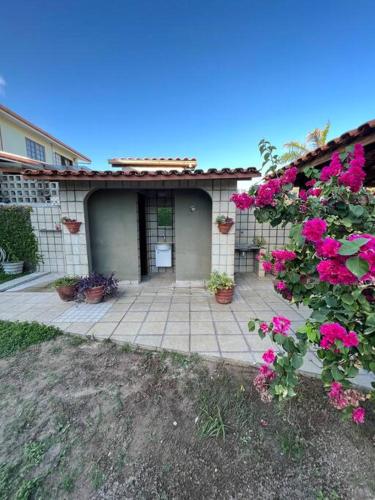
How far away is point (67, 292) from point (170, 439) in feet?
11.4

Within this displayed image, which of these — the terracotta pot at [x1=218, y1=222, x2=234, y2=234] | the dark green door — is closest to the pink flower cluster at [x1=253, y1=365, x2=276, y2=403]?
the terracotta pot at [x1=218, y1=222, x2=234, y2=234]

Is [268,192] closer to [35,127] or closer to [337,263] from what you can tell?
[337,263]

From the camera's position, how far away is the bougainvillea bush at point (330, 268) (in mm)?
1029

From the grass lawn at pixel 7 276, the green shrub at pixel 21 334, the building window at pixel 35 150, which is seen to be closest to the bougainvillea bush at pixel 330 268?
the green shrub at pixel 21 334

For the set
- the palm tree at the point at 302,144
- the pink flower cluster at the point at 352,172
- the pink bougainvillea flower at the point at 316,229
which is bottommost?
the pink bougainvillea flower at the point at 316,229

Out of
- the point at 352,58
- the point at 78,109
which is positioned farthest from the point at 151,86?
the point at 352,58

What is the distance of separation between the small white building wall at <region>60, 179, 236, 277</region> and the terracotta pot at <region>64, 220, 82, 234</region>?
0.26 feet

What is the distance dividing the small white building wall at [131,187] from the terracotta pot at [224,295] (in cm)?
71

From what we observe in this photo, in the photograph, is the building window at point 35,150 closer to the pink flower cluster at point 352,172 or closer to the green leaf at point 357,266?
the pink flower cluster at point 352,172

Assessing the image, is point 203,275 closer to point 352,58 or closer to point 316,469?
point 316,469

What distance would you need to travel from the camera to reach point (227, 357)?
262 centimetres

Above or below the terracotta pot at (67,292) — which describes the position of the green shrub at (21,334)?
below

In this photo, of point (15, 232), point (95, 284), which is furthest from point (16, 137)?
point (95, 284)

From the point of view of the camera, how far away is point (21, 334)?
10.3 ft
